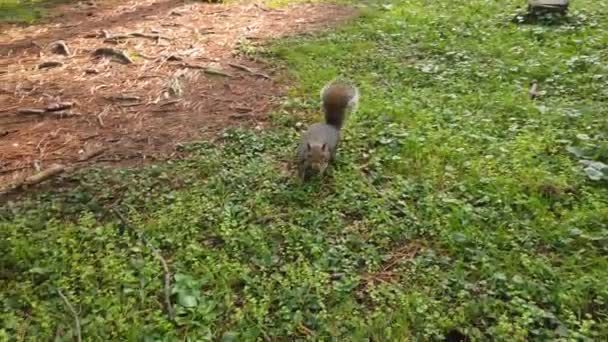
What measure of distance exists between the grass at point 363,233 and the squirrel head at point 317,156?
5.0 inches

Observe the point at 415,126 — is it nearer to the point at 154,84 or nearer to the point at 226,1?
the point at 154,84

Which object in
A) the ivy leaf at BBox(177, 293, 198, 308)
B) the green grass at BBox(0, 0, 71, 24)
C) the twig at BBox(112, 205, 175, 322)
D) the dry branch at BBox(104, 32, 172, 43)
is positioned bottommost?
the green grass at BBox(0, 0, 71, 24)

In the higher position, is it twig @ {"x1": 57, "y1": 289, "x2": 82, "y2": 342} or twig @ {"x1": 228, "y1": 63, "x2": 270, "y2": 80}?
twig @ {"x1": 57, "y1": 289, "x2": 82, "y2": 342}

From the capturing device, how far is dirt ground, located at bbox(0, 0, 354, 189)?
428cm

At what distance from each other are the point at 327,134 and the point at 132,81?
109 inches

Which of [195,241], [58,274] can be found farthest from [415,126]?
[58,274]

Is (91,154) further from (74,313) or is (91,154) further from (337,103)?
(337,103)

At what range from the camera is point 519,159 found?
3.63 metres

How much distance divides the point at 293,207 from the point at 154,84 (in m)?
2.81

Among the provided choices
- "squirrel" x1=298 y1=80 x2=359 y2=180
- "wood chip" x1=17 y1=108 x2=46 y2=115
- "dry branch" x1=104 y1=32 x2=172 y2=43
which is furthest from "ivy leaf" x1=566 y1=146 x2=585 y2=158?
"dry branch" x1=104 y1=32 x2=172 y2=43

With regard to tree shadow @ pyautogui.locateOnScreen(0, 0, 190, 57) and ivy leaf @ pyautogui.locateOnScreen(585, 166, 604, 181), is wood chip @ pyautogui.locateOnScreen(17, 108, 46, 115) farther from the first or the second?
ivy leaf @ pyautogui.locateOnScreen(585, 166, 604, 181)

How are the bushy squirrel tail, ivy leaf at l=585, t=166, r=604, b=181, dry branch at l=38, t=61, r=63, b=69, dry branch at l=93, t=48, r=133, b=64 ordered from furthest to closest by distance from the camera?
dry branch at l=93, t=48, r=133, b=64 < dry branch at l=38, t=61, r=63, b=69 < the bushy squirrel tail < ivy leaf at l=585, t=166, r=604, b=181

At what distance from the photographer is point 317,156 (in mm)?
3572

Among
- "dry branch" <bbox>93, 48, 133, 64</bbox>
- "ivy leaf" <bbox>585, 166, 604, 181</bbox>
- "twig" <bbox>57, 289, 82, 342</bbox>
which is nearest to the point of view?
"twig" <bbox>57, 289, 82, 342</bbox>
